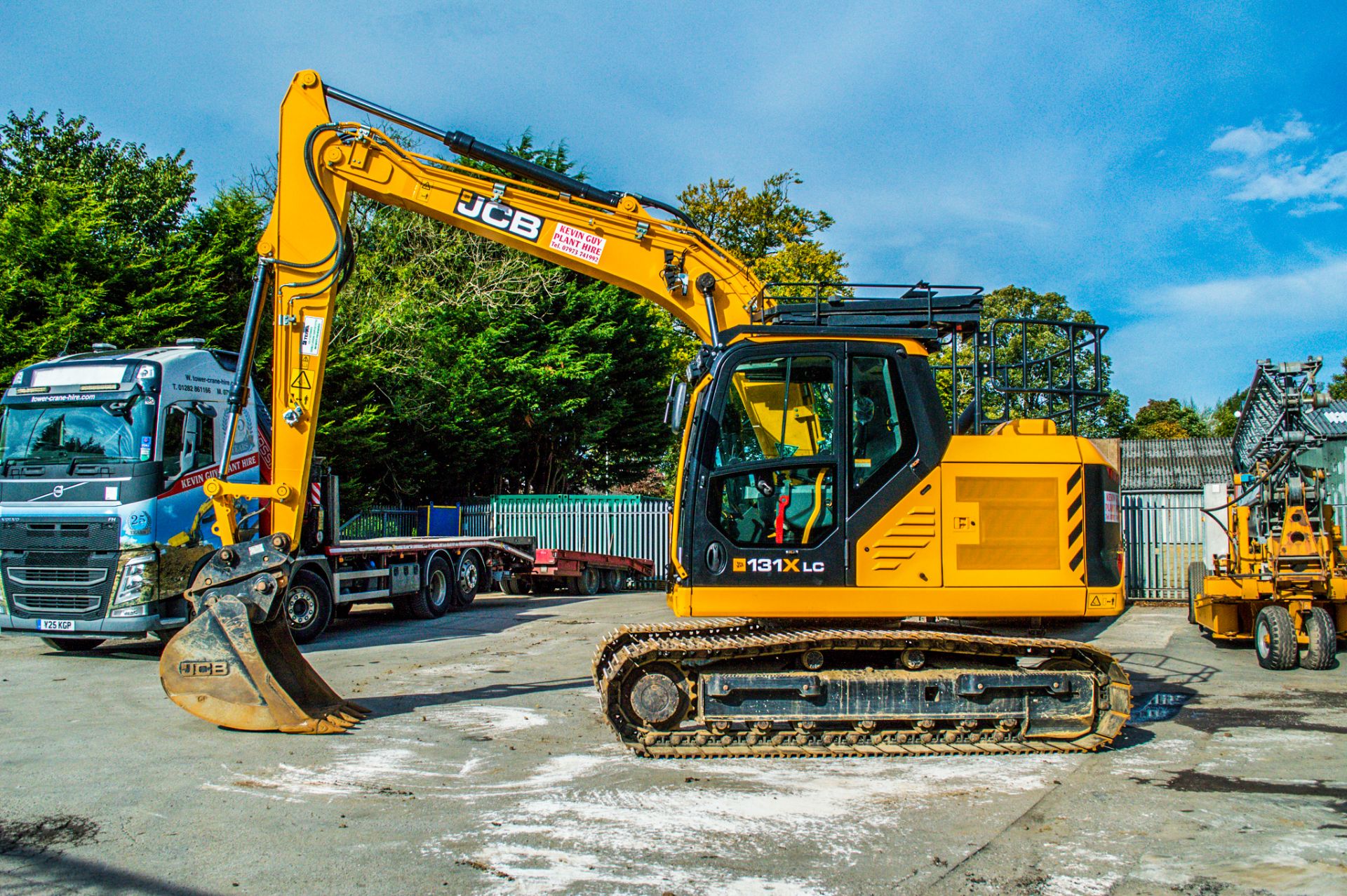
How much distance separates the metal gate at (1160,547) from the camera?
57.5ft

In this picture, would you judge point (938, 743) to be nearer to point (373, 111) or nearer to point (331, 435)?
point (373, 111)

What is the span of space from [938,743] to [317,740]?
→ 14.9 ft

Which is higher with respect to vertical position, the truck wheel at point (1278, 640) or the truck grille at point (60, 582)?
the truck grille at point (60, 582)

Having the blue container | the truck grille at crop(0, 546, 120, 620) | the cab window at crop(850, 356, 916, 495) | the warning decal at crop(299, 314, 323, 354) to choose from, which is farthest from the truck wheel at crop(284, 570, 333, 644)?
the blue container

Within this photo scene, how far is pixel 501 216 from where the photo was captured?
8.23 metres

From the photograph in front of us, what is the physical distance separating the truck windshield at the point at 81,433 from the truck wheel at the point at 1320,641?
12807 millimetres

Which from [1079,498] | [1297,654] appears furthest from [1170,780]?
[1297,654]

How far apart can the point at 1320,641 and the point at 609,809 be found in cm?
851

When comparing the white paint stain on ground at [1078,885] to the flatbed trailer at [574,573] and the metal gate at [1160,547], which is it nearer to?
the metal gate at [1160,547]

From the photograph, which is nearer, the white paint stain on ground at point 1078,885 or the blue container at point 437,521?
the white paint stain on ground at point 1078,885

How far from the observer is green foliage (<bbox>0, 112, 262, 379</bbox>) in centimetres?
1698

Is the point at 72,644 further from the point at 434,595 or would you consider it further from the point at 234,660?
the point at 234,660

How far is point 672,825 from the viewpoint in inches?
202

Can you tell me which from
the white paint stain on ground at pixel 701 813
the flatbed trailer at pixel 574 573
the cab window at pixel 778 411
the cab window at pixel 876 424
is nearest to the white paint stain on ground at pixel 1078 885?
the white paint stain on ground at pixel 701 813
